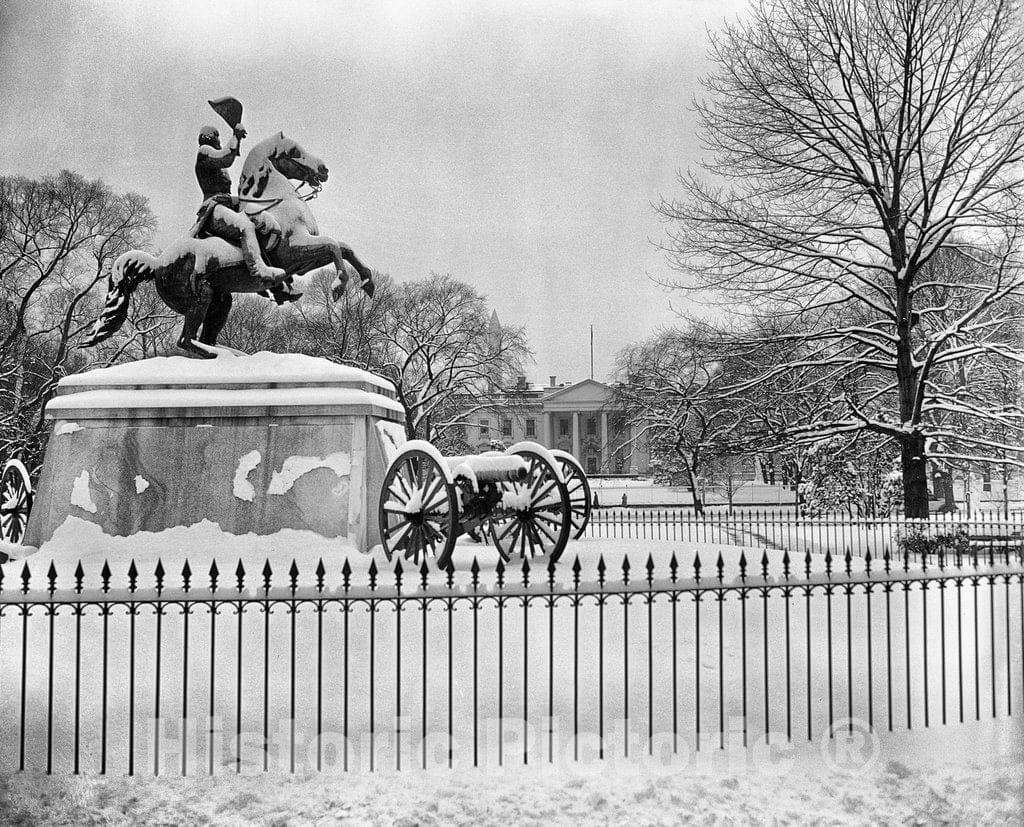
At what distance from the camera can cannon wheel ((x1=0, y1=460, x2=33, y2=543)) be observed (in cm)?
1177

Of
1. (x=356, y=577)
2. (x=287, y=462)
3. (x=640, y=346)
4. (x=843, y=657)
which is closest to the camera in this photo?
(x=843, y=657)

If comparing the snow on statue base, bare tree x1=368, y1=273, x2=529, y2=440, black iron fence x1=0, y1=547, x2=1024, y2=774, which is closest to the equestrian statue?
the snow on statue base

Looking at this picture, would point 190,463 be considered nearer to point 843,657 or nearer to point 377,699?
point 377,699

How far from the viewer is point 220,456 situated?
9.91 m

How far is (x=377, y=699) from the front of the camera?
17.3 ft

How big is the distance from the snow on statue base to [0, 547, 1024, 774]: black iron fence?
8.79 ft

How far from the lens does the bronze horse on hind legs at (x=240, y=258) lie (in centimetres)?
1070

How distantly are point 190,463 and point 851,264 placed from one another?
38.9 ft

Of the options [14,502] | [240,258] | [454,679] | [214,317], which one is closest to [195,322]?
[214,317]

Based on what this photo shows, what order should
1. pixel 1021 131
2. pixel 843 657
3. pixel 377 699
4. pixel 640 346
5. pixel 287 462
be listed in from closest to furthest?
1. pixel 377 699
2. pixel 843 657
3. pixel 287 462
4. pixel 1021 131
5. pixel 640 346

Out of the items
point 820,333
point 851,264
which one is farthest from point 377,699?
point 851,264

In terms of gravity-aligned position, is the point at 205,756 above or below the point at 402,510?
below

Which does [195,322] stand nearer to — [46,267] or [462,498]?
[462,498]

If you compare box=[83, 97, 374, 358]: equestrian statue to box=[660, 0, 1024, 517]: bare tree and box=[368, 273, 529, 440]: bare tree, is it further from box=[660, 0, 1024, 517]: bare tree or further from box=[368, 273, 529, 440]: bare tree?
box=[368, 273, 529, 440]: bare tree
